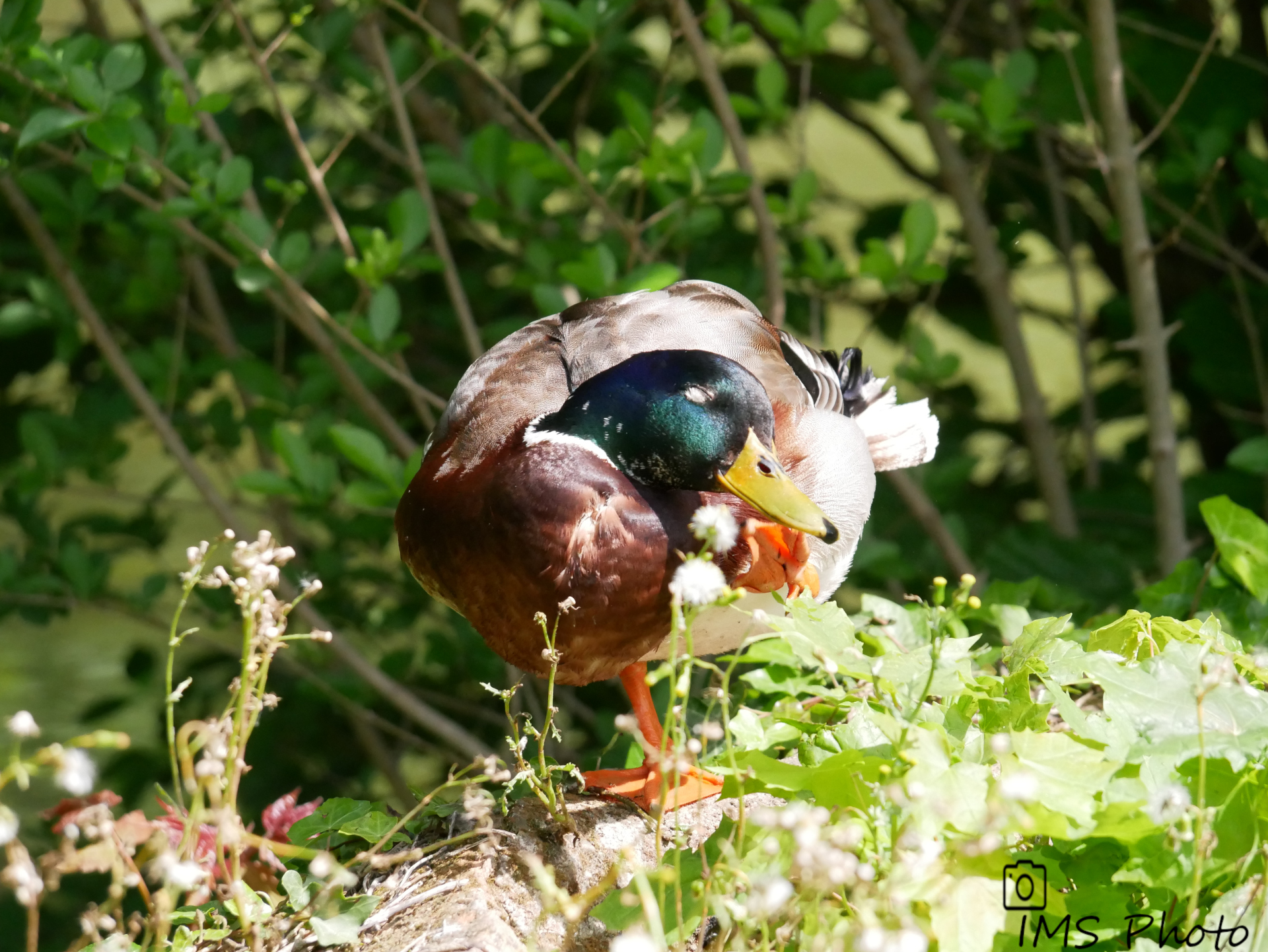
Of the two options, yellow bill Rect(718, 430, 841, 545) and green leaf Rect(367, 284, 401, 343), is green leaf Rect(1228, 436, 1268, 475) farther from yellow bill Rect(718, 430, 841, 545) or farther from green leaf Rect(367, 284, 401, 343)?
green leaf Rect(367, 284, 401, 343)

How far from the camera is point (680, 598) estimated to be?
3.68ft

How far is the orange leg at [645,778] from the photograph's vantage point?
167 cm

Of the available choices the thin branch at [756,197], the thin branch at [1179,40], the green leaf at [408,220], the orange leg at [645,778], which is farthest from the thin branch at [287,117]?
the thin branch at [1179,40]

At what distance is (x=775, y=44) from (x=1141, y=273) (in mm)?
1033

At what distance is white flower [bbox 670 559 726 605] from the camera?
114 centimetres

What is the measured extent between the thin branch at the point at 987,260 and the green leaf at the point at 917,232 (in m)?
0.24

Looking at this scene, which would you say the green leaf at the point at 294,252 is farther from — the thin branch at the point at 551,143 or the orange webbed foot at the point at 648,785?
the orange webbed foot at the point at 648,785

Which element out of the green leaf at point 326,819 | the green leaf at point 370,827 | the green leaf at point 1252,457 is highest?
the green leaf at point 370,827

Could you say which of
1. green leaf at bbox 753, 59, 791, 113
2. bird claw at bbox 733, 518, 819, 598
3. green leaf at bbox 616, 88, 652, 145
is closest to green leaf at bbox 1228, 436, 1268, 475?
bird claw at bbox 733, 518, 819, 598

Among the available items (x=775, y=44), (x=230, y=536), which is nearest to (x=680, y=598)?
(x=230, y=536)

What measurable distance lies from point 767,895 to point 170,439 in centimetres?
193

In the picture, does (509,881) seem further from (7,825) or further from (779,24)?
(779,24)

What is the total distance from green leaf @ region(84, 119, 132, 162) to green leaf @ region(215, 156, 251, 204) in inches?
5.7

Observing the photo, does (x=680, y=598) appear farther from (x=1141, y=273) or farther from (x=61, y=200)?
(x=61, y=200)
